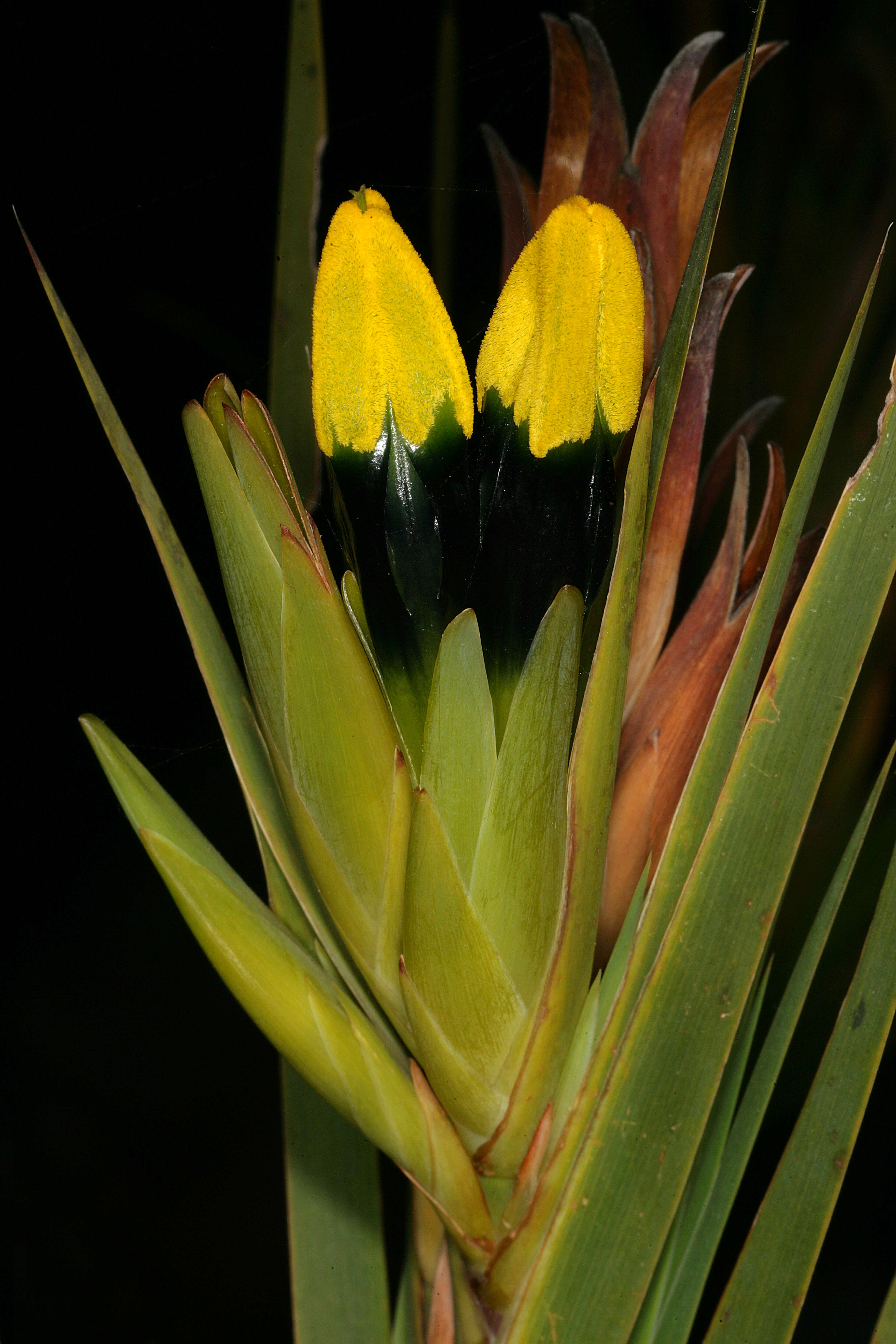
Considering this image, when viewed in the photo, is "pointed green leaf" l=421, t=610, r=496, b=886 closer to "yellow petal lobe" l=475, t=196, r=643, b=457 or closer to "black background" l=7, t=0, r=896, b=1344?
"yellow petal lobe" l=475, t=196, r=643, b=457

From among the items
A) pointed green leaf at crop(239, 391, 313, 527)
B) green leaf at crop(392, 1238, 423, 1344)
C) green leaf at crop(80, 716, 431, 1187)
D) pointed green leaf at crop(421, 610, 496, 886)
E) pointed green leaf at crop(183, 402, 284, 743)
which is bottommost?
green leaf at crop(392, 1238, 423, 1344)

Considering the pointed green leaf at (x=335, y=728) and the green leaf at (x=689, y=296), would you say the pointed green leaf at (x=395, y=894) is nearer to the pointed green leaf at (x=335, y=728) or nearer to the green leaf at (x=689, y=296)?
the pointed green leaf at (x=335, y=728)

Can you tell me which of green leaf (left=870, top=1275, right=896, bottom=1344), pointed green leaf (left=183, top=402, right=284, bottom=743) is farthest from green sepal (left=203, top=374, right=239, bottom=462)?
green leaf (left=870, top=1275, right=896, bottom=1344)

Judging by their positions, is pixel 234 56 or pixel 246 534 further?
pixel 234 56

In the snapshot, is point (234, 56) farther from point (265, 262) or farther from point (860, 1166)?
point (860, 1166)

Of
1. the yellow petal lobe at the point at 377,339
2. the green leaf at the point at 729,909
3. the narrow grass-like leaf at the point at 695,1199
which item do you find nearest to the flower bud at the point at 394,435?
the yellow petal lobe at the point at 377,339

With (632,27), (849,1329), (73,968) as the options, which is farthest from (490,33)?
(849,1329)
